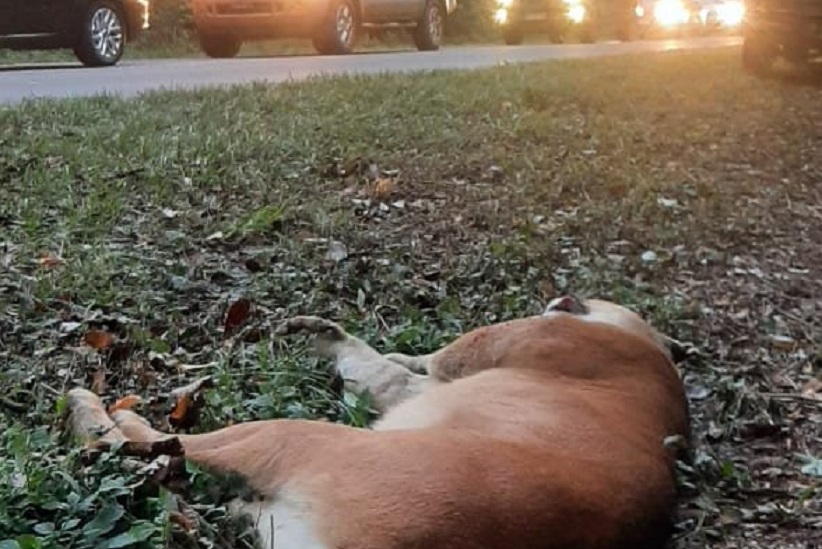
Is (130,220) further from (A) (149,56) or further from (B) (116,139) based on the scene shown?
(A) (149,56)

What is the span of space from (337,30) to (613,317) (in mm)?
14272

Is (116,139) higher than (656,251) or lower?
higher

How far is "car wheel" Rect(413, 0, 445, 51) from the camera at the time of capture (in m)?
21.8

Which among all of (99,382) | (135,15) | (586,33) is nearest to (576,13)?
(586,33)

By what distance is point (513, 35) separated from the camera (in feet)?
87.4

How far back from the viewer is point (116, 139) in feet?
24.5

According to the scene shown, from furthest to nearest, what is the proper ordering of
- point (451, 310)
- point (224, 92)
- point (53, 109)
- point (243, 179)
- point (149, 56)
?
point (149, 56), point (224, 92), point (53, 109), point (243, 179), point (451, 310)

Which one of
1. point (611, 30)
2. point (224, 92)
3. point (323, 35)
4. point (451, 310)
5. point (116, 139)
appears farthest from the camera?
point (611, 30)

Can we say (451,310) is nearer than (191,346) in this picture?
No

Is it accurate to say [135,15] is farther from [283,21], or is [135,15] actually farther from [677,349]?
[677,349]

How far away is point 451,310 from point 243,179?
2.00 metres

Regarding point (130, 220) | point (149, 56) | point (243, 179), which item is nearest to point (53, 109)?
point (243, 179)

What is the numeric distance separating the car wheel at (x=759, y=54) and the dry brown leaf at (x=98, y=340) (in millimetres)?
12145

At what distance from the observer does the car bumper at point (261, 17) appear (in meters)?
17.5
